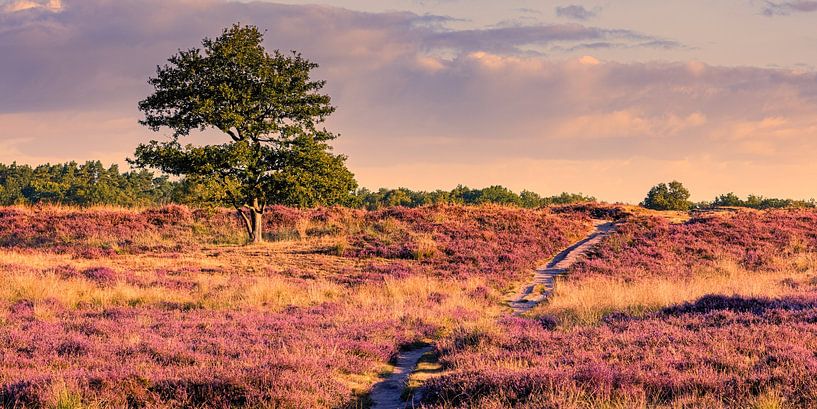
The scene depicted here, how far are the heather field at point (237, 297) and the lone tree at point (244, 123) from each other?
3662 millimetres

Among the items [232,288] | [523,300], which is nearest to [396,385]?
[523,300]

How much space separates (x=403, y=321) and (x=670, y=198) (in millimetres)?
68193

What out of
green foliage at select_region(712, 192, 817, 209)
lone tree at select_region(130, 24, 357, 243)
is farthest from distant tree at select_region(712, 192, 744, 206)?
lone tree at select_region(130, 24, 357, 243)

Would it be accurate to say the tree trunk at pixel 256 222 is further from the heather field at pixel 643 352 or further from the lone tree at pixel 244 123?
the heather field at pixel 643 352

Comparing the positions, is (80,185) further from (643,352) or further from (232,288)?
(643,352)

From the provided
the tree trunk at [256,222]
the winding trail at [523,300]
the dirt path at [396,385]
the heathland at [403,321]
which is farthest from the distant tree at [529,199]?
the dirt path at [396,385]

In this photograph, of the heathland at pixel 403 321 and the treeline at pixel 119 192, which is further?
the treeline at pixel 119 192

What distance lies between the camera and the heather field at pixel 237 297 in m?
8.56

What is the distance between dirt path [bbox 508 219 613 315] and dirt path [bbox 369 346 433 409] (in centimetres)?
706

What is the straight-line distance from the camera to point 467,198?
92688mm

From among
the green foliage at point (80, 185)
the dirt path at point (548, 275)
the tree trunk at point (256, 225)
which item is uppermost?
the green foliage at point (80, 185)

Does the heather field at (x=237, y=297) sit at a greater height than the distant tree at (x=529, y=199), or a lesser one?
lesser

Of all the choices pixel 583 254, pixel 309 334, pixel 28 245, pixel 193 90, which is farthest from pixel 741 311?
pixel 28 245

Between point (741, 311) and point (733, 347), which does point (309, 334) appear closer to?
point (733, 347)
